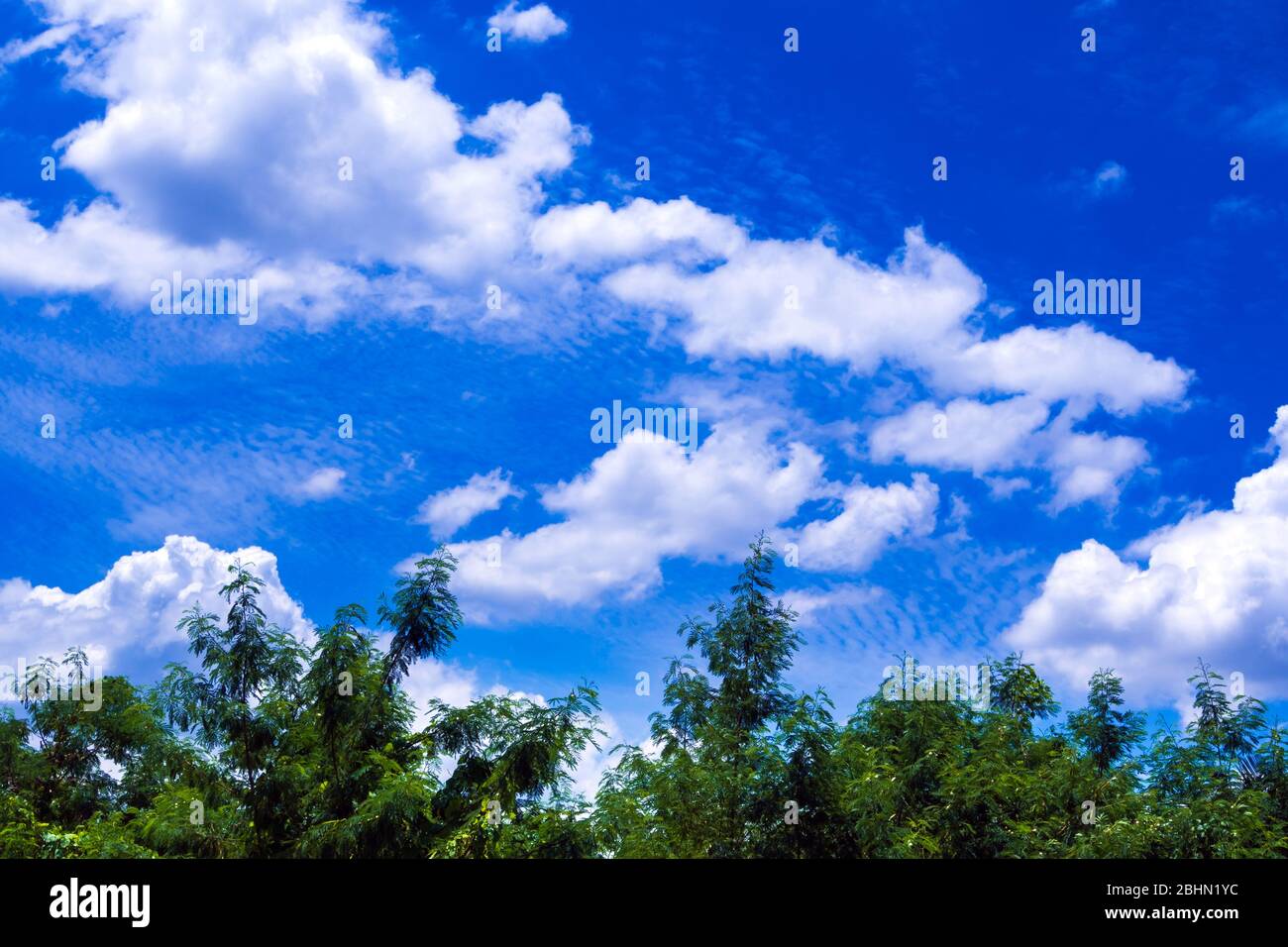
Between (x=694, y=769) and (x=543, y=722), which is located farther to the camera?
(x=694, y=769)

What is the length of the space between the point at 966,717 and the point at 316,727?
1373 centimetres

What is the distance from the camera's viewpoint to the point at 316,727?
59.8ft

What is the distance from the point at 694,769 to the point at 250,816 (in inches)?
287
